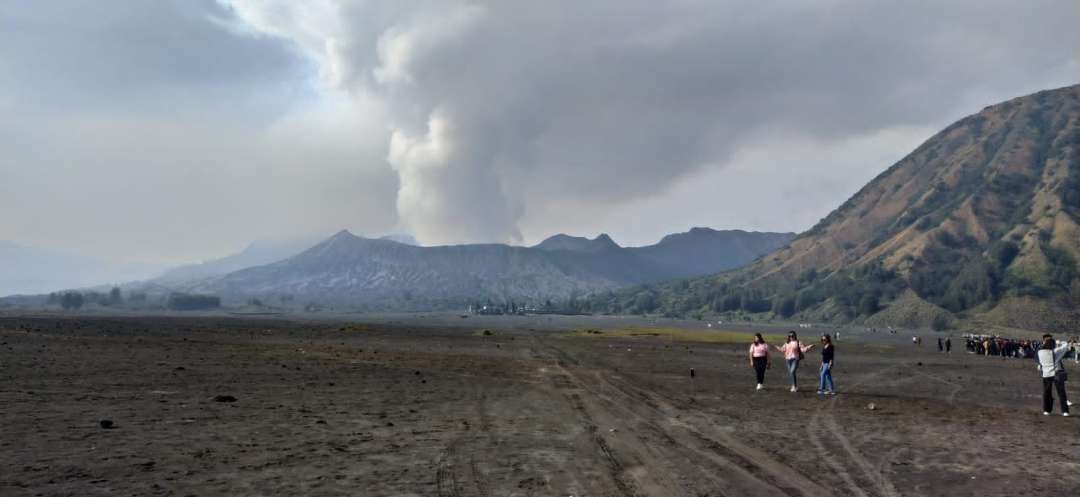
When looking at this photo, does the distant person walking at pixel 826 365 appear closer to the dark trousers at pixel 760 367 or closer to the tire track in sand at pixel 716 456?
the dark trousers at pixel 760 367

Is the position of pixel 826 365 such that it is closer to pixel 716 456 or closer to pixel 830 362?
pixel 830 362

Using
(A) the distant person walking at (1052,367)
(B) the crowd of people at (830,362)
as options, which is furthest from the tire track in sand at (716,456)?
(A) the distant person walking at (1052,367)

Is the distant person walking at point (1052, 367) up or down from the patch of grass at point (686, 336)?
up

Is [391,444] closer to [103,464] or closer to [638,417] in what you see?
[103,464]

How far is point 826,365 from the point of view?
30641 mm

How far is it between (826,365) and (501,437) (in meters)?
17.8

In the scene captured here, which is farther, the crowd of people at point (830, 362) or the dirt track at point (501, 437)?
the crowd of people at point (830, 362)

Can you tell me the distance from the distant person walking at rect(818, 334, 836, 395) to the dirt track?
0.82m

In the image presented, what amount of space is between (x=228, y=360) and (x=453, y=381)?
17.0m

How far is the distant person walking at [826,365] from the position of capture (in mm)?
30000

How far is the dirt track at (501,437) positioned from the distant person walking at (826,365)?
2.69ft

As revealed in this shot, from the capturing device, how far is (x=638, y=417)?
22.5m

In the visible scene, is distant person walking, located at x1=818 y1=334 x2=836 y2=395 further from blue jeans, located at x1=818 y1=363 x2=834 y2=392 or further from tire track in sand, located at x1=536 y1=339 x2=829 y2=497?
tire track in sand, located at x1=536 y1=339 x2=829 y2=497

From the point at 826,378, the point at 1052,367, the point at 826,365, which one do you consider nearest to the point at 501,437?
the point at 826,365
